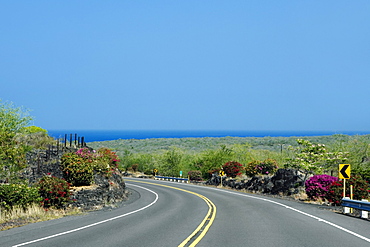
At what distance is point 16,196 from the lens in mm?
18156

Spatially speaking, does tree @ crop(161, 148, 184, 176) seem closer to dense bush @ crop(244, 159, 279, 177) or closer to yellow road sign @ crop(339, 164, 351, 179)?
dense bush @ crop(244, 159, 279, 177)

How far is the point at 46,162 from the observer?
30328 millimetres

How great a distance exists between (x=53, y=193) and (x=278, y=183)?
786 inches

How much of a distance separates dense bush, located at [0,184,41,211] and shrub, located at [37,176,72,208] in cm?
79

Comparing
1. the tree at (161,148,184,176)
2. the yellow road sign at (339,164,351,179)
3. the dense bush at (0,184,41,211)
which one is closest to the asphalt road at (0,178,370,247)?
the yellow road sign at (339,164,351,179)

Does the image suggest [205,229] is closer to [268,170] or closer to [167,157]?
[268,170]

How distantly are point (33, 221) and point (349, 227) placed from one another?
42.3 ft

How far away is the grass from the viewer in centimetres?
1521

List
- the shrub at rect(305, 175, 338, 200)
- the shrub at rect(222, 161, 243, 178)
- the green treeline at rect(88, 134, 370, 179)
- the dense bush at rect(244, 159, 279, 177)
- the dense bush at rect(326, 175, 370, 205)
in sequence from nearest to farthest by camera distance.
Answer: the dense bush at rect(326, 175, 370, 205) → the shrub at rect(305, 175, 338, 200) → the green treeline at rect(88, 134, 370, 179) → the dense bush at rect(244, 159, 279, 177) → the shrub at rect(222, 161, 243, 178)

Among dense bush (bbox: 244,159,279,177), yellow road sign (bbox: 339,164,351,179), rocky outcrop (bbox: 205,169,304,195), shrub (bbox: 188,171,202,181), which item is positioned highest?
yellow road sign (bbox: 339,164,351,179)

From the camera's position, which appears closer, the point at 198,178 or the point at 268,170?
the point at 268,170

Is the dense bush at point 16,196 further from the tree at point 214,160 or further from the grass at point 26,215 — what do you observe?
the tree at point 214,160

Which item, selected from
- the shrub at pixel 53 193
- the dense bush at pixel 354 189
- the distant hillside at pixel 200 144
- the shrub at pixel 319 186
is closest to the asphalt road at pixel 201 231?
the shrub at pixel 53 193

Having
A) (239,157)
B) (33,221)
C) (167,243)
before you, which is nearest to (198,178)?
(239,157)
